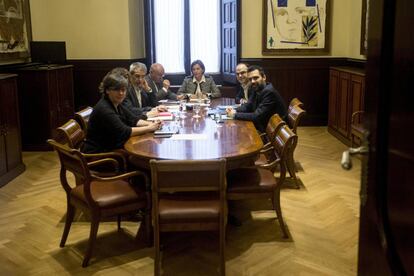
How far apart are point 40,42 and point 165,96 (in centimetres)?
242

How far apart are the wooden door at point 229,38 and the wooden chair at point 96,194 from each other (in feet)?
16.7

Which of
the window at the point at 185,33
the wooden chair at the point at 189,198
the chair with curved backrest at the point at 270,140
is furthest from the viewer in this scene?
the window at the point at 185,33

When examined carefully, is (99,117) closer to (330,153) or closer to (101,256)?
(101,256)

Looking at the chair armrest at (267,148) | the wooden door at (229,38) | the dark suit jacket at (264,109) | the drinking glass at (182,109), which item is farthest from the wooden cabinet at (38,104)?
the chair armrest at (267,148)

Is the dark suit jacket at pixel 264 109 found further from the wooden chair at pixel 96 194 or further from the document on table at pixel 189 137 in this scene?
the wooden chair at pixel 96 194

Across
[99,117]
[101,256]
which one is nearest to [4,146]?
[99,117]

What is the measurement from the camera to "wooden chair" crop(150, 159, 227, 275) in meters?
2.75

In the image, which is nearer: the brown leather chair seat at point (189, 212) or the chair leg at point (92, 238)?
the brown leather chair seat at point (189, 212)

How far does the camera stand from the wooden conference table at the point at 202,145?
325cm

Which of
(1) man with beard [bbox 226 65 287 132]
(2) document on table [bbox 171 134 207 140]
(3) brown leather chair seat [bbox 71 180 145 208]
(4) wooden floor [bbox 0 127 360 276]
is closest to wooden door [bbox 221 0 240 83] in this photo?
(1) man with beard [bbox 226 65 287 132]

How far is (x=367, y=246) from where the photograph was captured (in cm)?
142

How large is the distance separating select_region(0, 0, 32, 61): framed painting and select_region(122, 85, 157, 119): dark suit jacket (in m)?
2.32

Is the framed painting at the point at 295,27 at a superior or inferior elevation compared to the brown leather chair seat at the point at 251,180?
superior

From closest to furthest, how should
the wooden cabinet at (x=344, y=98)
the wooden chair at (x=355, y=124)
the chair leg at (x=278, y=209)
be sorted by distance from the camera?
the chair leg at (x=278, y=209) → the wooden chair at (x=355, y=124) → the wooden cabinet at (x=344, y=98)
